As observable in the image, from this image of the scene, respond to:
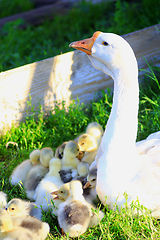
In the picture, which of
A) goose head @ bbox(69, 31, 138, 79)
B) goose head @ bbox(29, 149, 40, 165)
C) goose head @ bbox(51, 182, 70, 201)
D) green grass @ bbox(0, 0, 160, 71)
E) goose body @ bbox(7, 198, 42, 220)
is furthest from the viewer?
green grass @ bbox(0, 0, 160, 71)

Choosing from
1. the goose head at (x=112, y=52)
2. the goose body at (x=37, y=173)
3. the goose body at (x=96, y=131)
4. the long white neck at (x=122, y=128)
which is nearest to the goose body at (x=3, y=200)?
the goose body at (x=37, y=173)

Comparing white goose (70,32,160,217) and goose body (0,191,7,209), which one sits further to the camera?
goose body (0,191,7,209)

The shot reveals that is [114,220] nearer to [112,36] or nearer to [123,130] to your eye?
[123,130]

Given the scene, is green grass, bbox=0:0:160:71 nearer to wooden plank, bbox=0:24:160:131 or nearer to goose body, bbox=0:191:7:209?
wooden plank, bbox=0:24:160:131

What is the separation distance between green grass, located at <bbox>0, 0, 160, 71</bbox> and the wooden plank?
4.67 ft

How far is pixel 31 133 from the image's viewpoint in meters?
4.26

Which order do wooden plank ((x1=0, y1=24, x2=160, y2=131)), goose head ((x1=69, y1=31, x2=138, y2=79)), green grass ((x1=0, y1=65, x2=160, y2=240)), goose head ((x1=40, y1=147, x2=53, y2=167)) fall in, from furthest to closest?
wooden plank ((x1=0, y1=24, x2=160, y2=131))
green grass ((x1=0, y1=65, x2=160, y2=240))
goose head ((x1=40, y1=147, x2=53, y2=167))
goose head ((x1=69, y1=31, x2=138, y2=79))

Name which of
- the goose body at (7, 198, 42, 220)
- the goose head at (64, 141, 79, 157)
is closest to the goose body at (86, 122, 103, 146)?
the goose head at (64, 141, 79, 157)

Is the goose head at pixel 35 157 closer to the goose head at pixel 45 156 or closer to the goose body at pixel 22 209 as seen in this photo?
the goose head at pixel 45 156

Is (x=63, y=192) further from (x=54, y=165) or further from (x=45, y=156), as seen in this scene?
(x=45, y=156)

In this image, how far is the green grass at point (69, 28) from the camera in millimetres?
6414

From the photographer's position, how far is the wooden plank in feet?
13.8

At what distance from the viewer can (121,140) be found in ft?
8.69

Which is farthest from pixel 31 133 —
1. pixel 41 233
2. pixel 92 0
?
pixel 92 0
